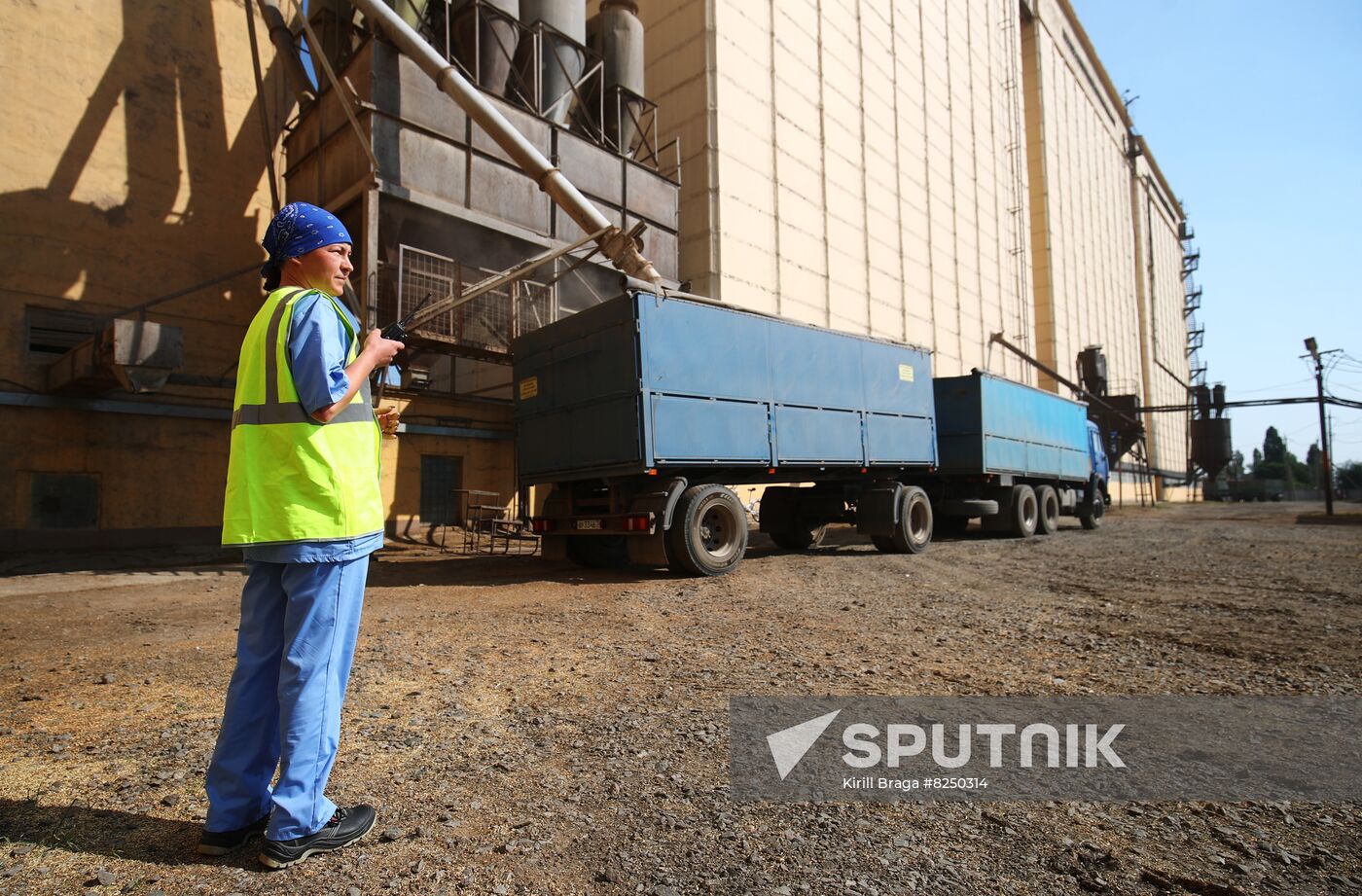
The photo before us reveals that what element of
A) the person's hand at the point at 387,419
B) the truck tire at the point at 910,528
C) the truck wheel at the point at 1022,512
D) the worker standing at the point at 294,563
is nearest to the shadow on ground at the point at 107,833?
the worker standing at the point at 294,563

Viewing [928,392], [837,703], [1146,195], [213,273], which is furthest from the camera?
[1146,195]

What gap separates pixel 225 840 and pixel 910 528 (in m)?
10.6

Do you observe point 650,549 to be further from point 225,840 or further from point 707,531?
point 225,840

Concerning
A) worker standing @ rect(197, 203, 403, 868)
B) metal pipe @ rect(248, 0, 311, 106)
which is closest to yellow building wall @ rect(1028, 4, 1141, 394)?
metal pipe @ rect(248, 0, 311, 106)

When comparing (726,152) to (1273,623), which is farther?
(726,152)

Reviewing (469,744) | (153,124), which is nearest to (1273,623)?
(469,744)

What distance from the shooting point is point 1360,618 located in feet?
18.9

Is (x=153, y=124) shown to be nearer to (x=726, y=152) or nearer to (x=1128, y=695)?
(x=726, y=152)

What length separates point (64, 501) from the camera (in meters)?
11.9

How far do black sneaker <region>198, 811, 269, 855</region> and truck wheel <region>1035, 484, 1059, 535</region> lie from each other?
16.7 meters

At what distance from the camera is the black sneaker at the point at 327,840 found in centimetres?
213

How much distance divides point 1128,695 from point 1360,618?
12.0 ft

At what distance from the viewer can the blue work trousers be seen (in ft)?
6.98

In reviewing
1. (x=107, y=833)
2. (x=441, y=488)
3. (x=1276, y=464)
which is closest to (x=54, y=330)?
(x=441, y=488)
